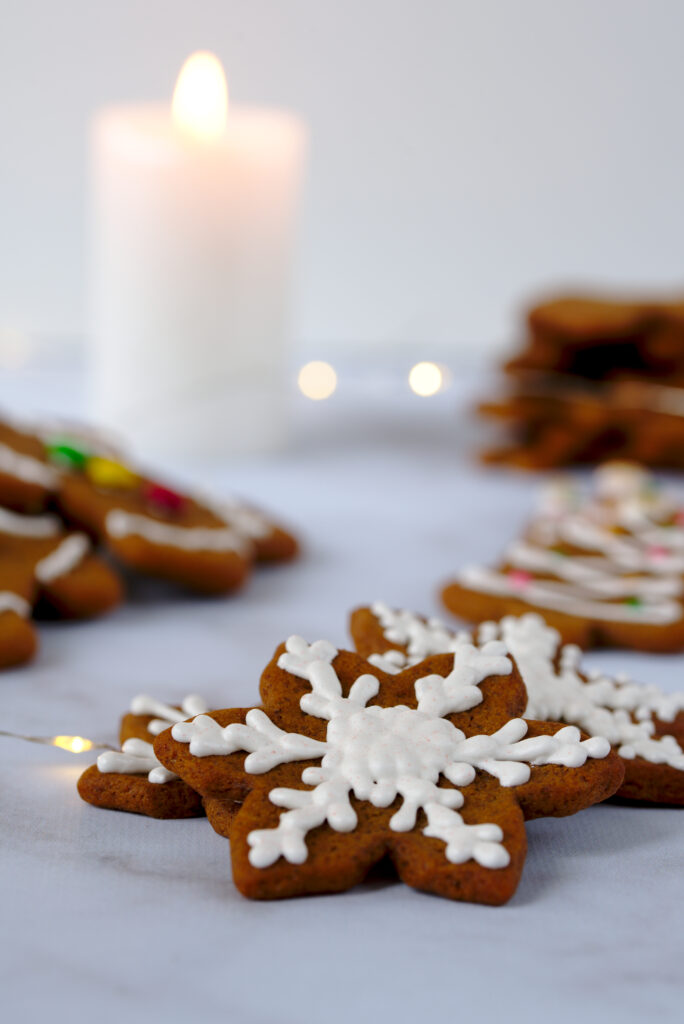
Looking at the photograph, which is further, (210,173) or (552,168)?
(552,168)

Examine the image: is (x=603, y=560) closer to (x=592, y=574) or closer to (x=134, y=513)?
(x=592, y=574)

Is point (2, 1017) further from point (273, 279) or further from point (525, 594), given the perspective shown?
point (273, 279)

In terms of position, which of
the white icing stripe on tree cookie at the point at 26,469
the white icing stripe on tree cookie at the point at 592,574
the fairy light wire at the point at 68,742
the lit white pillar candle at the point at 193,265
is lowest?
the fairy light wire at the point at 68,742

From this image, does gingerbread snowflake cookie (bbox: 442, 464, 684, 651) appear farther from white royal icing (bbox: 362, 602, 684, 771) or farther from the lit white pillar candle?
the lit white pillar candle

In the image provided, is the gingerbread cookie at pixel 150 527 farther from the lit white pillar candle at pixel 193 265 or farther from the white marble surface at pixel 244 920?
the lit white pillar candle at pixel 193 265

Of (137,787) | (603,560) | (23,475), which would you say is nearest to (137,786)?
(137,787)

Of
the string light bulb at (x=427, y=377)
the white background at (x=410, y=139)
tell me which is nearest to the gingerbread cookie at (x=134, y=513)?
the string light bulb at (x=427, y=377)

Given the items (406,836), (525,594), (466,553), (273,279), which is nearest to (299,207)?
(273,279)
